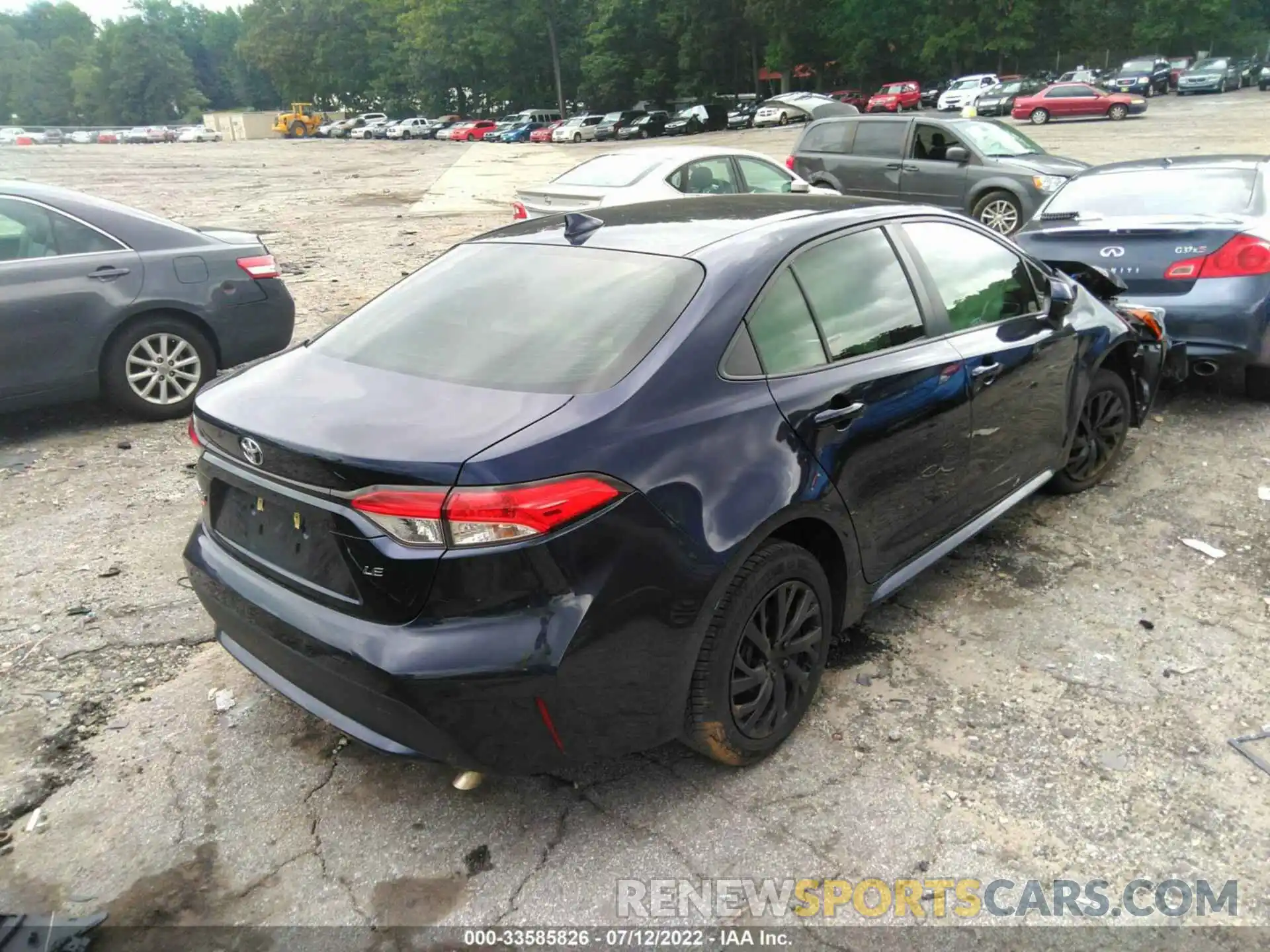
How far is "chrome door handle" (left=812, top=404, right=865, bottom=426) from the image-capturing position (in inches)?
114

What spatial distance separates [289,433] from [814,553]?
5.40 ft

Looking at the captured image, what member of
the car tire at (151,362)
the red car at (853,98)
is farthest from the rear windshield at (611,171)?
the red car at (853,98)

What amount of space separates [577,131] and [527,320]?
2086 inches

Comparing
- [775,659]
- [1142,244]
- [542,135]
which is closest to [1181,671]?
[775,659]

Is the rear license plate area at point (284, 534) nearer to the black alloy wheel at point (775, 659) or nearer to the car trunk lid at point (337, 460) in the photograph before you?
the car trunk lid at point (337, 460)

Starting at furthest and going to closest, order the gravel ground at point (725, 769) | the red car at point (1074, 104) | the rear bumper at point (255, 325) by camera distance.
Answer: the red car at point (1074, 104) < the rear bumper at point (255, 325) < the gravel ground at point (725, 769)

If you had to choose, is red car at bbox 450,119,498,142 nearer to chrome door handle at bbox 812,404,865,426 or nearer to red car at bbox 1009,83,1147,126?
red car at bbox 1009,83,1147,126

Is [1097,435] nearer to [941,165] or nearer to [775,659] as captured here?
[775,659]

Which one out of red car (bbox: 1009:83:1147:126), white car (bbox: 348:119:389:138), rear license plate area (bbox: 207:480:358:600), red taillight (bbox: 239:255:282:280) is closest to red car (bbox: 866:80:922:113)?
red car (bbox: 1009:83:1147:126)

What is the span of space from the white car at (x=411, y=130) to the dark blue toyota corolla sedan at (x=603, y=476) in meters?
70.9

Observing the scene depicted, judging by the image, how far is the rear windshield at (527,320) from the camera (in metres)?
2.68

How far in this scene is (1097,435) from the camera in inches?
192

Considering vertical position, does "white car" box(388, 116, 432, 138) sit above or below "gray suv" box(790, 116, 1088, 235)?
above

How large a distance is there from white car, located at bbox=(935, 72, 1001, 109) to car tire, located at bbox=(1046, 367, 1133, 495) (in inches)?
1629
